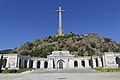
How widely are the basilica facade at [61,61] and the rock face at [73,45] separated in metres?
19.7

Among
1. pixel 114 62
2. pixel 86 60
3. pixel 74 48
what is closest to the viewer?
pixel 114 62

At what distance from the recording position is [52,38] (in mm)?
108938

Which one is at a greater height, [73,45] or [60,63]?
[73,45]

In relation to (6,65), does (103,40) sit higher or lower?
higher

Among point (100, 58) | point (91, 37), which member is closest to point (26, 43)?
point (91, 37)

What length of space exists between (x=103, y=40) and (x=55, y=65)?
190 ft

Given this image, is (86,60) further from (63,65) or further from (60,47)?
(60,47)

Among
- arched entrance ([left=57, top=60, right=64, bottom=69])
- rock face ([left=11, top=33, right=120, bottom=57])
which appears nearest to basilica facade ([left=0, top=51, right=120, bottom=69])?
arched entrance ([left=57, top=60, right=64, bottom=69])

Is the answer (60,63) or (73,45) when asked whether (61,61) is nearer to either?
(60,63)

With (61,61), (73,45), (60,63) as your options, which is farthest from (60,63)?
(73,45)

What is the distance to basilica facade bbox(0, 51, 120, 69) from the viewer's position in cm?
5588

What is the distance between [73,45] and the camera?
9750cm

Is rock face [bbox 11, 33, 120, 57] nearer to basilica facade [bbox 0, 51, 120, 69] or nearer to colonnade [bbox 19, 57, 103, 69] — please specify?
colonnade [bbox 19, 57, 103, 69]

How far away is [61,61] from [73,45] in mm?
32965
